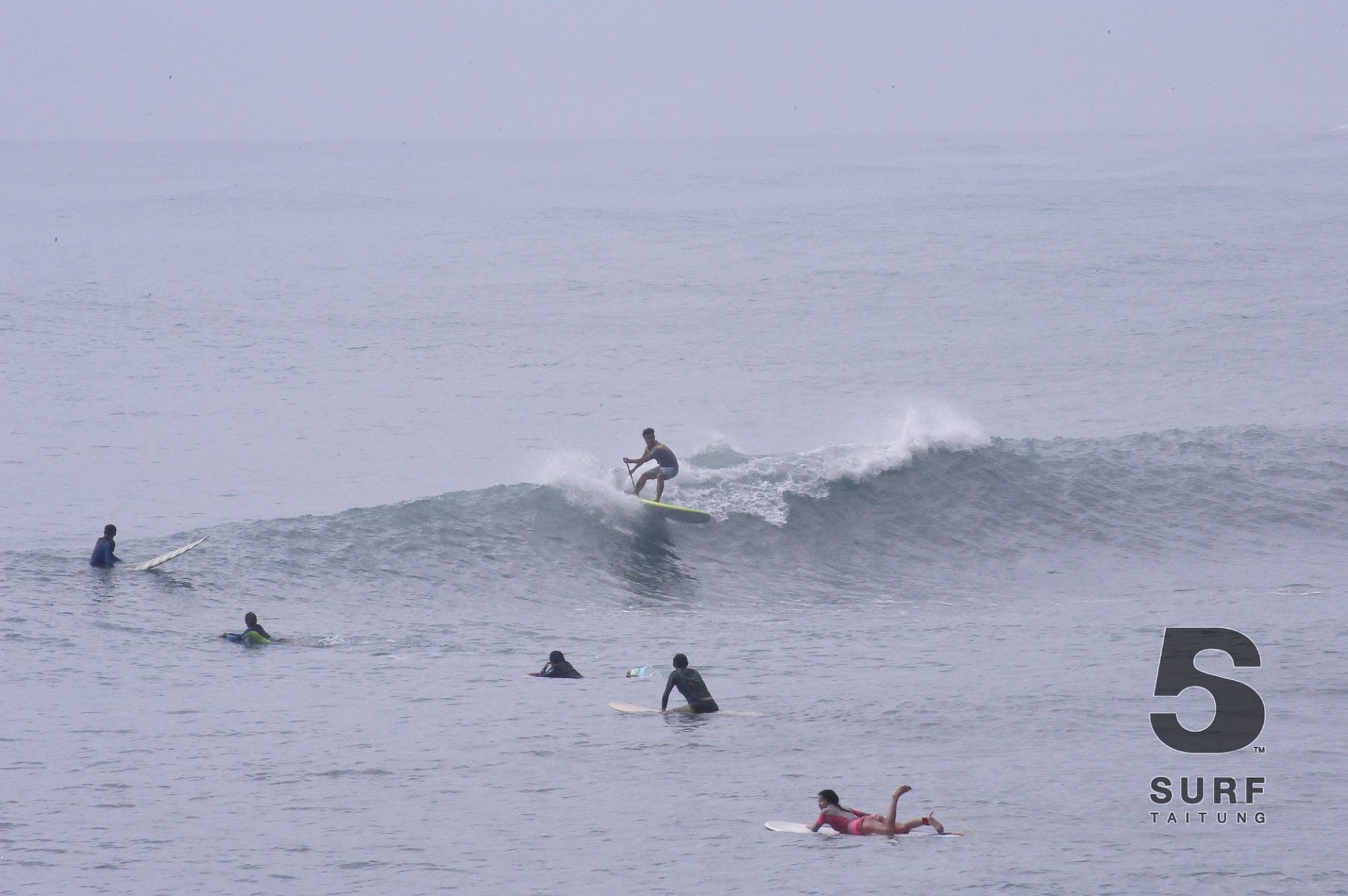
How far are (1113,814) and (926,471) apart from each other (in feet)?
Answer: 52.2

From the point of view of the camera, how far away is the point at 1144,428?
34.2 metres

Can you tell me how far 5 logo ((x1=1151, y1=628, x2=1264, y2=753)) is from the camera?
555 inches

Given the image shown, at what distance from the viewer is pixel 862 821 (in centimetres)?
1227

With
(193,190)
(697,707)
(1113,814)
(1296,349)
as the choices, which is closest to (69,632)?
(697,707)

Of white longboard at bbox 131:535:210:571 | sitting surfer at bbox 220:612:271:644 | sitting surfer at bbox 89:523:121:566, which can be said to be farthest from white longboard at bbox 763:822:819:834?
sitting surfer at bbox 89:523:121:566

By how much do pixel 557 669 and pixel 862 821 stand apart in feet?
19.9

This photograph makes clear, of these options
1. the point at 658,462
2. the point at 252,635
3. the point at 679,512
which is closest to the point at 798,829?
the point at 252,635

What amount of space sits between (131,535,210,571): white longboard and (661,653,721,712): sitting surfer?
10779 mm

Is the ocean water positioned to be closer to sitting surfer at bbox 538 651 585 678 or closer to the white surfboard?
the white surfboard

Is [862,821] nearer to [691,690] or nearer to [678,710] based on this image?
[691,690]

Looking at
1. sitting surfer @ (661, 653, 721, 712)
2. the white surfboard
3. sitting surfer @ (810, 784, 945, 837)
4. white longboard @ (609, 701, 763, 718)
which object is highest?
sitting surfer @ (661, 653, 721, 712)

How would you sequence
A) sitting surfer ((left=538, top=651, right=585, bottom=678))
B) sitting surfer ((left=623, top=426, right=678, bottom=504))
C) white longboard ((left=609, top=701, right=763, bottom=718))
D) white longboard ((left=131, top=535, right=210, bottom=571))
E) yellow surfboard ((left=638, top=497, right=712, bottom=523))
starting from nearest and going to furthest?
white longboard ((left=609, top=701, right=763, bottom=718)) < sitting surfer ((left=538, top=651, right=585, bottom=678)) < white longboard ((left=131, top=535, right=210, bottom=571)) < sitting surfer ((left=623, top=426, right=678, bottom=504)) < yellow surfboard ((left=638, top=497, right=712, bottom=523))

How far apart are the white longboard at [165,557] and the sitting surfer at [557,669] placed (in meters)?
8.58

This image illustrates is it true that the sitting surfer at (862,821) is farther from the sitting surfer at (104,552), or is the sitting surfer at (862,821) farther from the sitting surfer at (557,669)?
the sitting surfer at (104,552)
